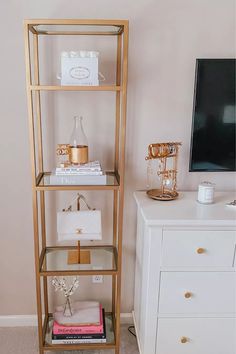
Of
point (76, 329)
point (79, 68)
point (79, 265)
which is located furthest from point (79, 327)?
point (79, 68)

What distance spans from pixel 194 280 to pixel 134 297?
619mm

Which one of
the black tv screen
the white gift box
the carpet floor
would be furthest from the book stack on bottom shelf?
the white gift box

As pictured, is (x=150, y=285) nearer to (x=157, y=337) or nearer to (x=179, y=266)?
(x=179, y=266)

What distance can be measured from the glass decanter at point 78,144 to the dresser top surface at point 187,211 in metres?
0.38

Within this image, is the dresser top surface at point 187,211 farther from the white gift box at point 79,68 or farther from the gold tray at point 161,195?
the white gift box at point 79,68

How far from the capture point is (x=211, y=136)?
6.31 feet

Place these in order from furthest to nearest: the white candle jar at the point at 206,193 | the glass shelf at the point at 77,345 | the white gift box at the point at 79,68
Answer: the glass shelf at the point at 77,345, the white candle jar at the point at 206,193, the white gift box at the point at 79,68

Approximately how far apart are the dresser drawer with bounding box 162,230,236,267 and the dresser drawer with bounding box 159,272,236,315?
67mm

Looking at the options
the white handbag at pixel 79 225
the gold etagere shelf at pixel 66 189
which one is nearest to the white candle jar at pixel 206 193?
the gold etagere shelf at pixel 66 189

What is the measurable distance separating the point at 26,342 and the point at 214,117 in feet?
5.57

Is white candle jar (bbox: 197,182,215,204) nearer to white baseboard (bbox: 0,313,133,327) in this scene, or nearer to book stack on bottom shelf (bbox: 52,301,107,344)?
book stack on bottom shelf (bbox: 52,301,107,344)

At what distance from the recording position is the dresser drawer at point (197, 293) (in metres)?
1.69

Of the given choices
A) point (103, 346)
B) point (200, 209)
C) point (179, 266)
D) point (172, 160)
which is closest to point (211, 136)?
point (172, 160)

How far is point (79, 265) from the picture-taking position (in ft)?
6.18
